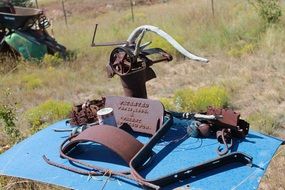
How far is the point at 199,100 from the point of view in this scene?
6070 mm

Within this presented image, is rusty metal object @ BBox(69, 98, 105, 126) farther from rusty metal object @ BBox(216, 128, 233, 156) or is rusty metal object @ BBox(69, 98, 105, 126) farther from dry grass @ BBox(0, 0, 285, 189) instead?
dry grass @ BBox(0, 0, 285, 189)

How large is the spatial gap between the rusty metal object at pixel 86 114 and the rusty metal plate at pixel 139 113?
24cm

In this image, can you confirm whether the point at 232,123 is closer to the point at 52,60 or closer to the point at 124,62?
the point at 124,62

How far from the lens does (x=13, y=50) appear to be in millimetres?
9422

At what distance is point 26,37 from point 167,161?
308 inches

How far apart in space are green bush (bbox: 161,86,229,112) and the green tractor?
4.29 m

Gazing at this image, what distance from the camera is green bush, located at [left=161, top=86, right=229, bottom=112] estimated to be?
19.6 feet

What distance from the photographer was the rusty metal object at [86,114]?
2857 millimetres

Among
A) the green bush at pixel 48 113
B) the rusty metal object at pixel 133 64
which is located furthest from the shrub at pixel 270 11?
the rusty metal object at pixel 133 64

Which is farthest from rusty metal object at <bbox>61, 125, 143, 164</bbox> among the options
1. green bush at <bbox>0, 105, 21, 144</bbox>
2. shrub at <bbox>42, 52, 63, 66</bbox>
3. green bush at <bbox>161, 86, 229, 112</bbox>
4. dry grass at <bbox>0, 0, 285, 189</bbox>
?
shrub at <bbox>42, 52, 63, 66</bbox>

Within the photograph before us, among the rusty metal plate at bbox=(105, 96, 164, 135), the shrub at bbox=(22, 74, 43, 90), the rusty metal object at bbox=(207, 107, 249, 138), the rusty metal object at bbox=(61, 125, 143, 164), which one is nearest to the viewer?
the rusty metal object at bbox=(61, 125, 143, 164)

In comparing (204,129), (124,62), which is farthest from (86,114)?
(204,129)

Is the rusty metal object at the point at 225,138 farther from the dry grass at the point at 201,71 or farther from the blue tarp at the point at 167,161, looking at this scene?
the dry grass at the point at 201,71

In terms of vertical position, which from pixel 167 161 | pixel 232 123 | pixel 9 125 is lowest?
pixel 9 125
